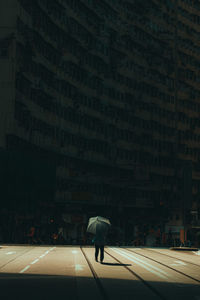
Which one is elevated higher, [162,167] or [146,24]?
[146,24]

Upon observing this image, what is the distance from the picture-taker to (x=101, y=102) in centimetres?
7475

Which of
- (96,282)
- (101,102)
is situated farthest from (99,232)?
(101,102)

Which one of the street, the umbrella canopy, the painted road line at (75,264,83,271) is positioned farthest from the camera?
the umbrella canopy

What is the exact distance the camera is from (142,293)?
12859 millimetres

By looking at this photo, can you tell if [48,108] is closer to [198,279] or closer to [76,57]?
[76,57]

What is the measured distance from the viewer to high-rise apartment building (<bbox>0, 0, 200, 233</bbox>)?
52719 mm

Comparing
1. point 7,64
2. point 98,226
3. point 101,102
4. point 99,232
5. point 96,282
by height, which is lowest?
point 96,282

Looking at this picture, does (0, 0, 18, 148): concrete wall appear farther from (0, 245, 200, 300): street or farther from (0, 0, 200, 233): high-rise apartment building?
(0, 245, 200, 300): street

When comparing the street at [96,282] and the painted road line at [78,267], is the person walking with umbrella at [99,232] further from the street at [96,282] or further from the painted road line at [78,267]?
the street at [96,282]

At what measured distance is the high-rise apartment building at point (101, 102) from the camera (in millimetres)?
52719

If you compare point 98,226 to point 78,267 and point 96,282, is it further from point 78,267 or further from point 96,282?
point 96,282

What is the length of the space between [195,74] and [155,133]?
593 inches

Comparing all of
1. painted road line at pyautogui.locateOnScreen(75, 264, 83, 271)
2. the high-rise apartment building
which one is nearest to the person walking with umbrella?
painted road line at pyautogui.locateOnScreen(75, 264, 83, 271)

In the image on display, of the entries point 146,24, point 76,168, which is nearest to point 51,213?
point 76,168
